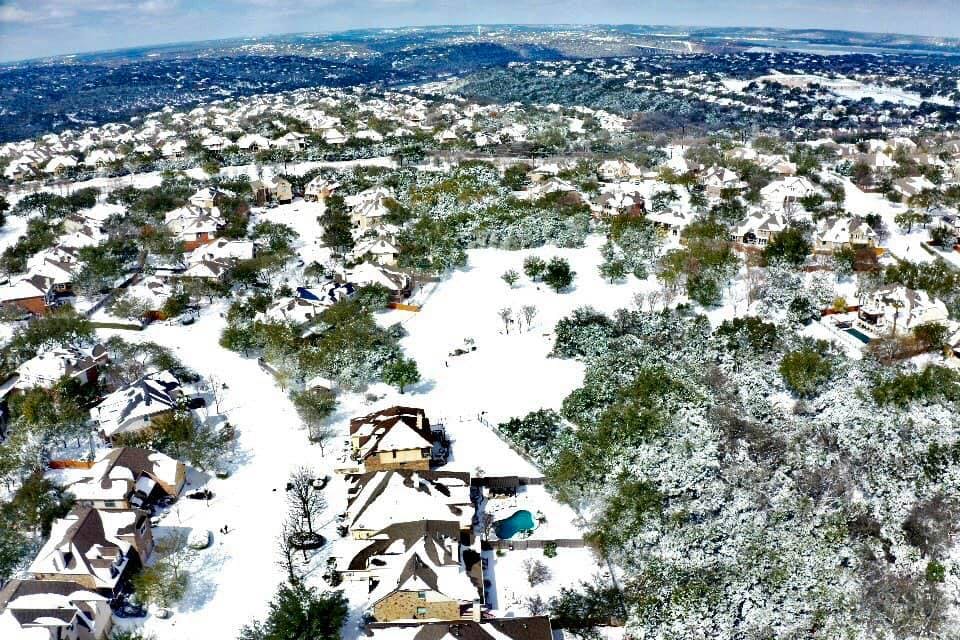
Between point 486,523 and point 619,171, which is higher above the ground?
point 619,171

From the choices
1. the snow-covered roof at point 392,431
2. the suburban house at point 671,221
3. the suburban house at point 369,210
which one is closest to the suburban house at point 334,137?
the suburban house at point 369,210

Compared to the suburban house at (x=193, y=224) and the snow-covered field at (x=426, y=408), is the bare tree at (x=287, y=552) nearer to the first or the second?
the snow-covered field at (x=426, y=408)

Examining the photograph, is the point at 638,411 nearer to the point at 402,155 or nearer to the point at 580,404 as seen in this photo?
the point at 580,404

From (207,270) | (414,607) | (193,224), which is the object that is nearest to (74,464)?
(414,607)

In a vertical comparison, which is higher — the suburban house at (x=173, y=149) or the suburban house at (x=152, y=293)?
the suburban house at (x=173, y=149)

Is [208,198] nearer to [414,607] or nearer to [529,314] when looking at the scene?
[529,314]

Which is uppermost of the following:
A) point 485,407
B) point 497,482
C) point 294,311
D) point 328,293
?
point 328,293
